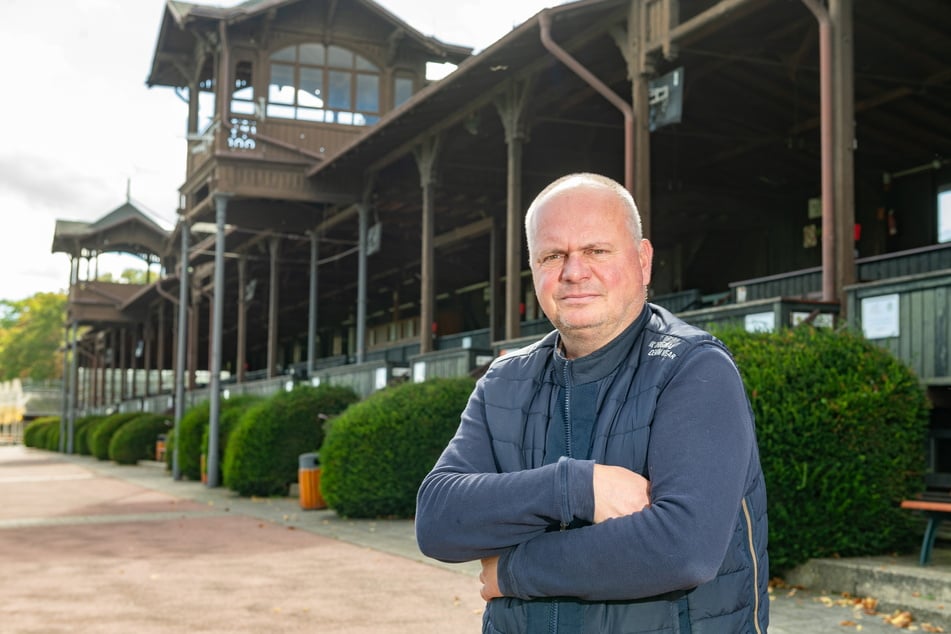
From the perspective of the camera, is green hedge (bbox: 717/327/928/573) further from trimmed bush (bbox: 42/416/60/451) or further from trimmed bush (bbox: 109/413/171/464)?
trimmed bush (bbox: 42/416/60/451)

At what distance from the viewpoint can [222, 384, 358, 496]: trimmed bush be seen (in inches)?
680

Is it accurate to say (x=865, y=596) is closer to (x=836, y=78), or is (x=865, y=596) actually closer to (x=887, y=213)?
(x=836, y=78)

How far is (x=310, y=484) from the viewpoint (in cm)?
1544

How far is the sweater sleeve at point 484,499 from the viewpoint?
209 cm

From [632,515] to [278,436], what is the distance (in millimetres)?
15842

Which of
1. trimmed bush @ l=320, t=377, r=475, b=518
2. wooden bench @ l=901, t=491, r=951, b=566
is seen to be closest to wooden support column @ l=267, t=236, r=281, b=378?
trimmed bush @ l=320, t=377, r=475, b=518

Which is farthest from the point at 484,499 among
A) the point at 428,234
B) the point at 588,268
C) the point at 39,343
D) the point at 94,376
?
the point at 39,343

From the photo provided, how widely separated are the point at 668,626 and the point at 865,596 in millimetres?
5773

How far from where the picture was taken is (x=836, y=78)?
10.5m

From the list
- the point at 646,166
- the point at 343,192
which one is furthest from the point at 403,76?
the point at 646,166

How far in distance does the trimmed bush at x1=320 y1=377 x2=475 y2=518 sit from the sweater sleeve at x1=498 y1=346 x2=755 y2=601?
11063 millimetres

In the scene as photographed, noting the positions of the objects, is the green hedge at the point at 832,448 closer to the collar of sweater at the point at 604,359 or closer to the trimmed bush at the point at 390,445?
the collar of sweater at the point at 604,359

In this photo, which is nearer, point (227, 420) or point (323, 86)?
point (227, 420)

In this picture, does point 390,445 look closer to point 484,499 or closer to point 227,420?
point 227,420
